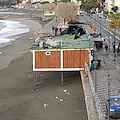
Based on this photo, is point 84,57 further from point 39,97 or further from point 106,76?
point 39,97

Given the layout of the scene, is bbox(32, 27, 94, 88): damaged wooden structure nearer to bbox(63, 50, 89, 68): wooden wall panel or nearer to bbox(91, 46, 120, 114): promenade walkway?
bbox(63, 50, 89, 68): wooden wall panel

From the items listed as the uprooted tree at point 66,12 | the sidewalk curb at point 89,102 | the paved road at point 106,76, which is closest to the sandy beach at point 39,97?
the sidewalk curb at point 89,102

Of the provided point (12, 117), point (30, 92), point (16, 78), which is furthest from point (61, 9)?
point (12, 117)

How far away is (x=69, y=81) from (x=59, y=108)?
5685mm

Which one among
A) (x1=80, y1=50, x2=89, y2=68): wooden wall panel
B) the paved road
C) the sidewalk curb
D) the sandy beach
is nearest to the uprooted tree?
the sandy beach

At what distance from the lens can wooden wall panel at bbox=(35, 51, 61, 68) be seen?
2236cm

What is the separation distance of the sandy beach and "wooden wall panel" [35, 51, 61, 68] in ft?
5.17

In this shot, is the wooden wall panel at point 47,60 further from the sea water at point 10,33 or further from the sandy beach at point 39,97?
the sea water at point 10,33

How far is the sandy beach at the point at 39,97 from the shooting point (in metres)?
17.1

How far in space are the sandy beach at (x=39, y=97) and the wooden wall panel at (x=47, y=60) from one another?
Result: 1576mm

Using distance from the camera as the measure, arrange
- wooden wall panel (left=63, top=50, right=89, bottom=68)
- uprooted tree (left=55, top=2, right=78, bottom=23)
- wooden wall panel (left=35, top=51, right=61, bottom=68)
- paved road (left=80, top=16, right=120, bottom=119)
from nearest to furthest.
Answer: paved road (left=80, top=16, right=120, bottom=119) < wooden wall panel (left=63, top=50, right=89, bottom=68) < wooden wall panel (left=35, top=51, right=61, bottom=68) < uprooted tree (left=55, top=2, right=78, bottom=23)

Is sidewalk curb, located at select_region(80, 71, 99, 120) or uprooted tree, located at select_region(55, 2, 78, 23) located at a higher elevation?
uprooted tree, located at select_region(55, 2, 78, 23)

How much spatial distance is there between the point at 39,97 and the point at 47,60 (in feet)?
11.2

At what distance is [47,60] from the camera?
22.4 meters
